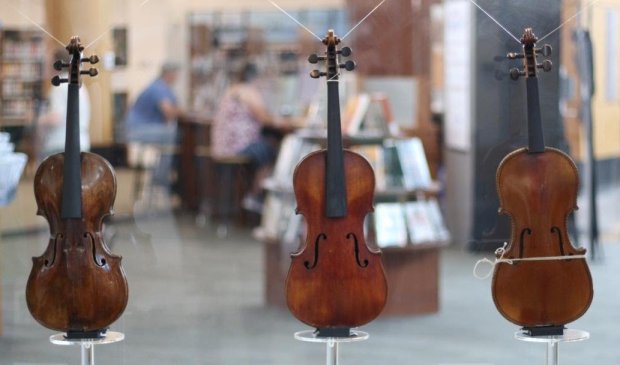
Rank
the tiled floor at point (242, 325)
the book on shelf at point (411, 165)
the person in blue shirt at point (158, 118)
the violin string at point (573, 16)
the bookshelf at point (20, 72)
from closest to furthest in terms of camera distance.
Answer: the violin string at point (573, 16), the tiled floor at point (242, 325), the bookshelf at point (20, 72), the book on shelf at point (411, 165), the person in blue shirt at point (158, 118)

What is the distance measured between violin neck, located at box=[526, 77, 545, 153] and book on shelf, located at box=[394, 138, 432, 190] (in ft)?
7.67

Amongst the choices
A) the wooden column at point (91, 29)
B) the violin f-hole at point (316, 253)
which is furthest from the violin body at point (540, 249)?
the wooden column at point (91, 29)

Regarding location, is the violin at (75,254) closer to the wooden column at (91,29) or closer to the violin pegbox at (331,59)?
the violin pegbox at (331,59)

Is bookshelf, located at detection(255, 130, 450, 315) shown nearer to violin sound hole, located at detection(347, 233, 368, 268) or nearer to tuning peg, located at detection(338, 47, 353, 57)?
tuning peg, located at detection(338, 47, 353, 57)

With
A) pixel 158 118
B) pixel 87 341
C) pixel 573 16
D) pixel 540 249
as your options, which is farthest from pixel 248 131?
pixel 540 249

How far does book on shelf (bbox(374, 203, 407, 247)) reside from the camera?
19.6 feet

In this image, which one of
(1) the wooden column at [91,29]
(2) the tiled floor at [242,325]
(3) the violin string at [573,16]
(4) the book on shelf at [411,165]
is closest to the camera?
(3) the violin string at [573,16]

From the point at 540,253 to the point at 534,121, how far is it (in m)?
0.37

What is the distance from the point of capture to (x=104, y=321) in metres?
3.68

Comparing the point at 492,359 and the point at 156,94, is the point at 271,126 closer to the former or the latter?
the point at 156,94

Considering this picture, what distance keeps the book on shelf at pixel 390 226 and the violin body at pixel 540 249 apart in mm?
2367

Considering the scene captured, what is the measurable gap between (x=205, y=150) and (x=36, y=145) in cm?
278

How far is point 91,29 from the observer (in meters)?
4.79

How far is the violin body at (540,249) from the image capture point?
3.57m
